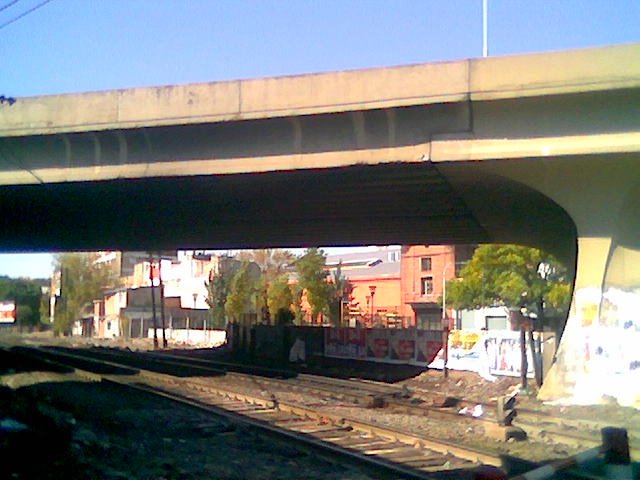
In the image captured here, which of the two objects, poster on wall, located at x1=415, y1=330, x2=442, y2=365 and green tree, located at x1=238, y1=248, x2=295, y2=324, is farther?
green tree, located at x1=238, y1=248, x2=295, y2=324

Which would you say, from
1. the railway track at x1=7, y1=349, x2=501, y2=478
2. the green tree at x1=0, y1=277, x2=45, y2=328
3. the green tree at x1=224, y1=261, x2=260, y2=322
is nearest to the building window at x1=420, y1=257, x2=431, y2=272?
the green tree at x1=224, y1=261, x2=260, y2=322

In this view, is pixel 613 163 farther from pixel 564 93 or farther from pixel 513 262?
pixel 513 262

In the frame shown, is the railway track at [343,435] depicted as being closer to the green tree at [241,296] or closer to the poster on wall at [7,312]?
the green tree at [241,296]

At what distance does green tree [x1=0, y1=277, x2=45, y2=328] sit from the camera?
102 metres

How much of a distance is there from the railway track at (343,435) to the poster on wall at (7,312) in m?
83.6

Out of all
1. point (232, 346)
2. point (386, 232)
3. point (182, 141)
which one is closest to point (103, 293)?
point (232, 346)

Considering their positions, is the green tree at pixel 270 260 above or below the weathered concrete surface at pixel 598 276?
above

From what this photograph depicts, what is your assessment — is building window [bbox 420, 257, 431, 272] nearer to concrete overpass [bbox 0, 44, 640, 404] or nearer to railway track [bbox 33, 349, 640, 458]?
railway track [bbox 33, 349, 640, 458]

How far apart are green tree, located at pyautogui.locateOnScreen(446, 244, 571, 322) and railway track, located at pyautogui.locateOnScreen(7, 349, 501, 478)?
1181cm

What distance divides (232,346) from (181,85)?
31.2 m

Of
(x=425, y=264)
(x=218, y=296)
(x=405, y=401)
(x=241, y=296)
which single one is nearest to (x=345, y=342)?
(x=405, y=401)

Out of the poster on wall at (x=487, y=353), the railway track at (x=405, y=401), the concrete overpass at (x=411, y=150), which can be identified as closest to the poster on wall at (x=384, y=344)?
the poster on wall at (x=487, y=353)

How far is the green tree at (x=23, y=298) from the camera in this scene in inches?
3996

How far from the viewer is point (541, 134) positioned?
1658 centimetres
